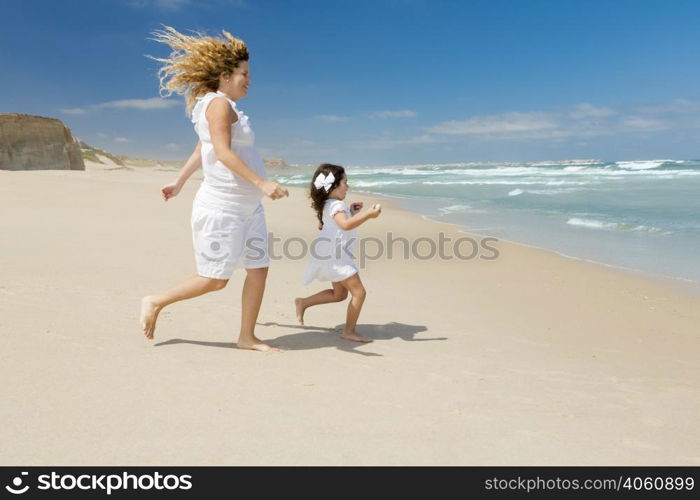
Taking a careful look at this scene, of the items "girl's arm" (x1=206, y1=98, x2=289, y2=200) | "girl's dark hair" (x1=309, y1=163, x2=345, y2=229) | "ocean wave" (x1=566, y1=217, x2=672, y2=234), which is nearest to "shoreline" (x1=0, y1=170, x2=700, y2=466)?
"girl's dark hair" (x1=309, y1=163, x2=345, y2=229)

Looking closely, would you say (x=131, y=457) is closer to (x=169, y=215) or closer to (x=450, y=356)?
(x=450, y=356)

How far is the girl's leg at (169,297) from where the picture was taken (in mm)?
3641

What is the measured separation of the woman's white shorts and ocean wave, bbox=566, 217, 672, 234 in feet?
30.8

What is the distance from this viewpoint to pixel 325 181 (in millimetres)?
4367

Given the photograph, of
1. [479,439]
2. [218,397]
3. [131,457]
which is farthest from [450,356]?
[131,457]

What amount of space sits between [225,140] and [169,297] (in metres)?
1.04

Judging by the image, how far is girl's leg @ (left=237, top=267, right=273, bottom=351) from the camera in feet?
12.4

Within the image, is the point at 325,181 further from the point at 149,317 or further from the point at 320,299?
the point at 149,317

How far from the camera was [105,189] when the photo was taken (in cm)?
1393

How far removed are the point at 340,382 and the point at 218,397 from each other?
0.67 m

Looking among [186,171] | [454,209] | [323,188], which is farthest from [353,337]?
[454,209]
